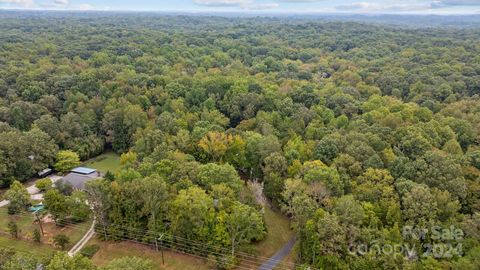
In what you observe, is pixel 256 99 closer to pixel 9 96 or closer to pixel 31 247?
pixel 31 247

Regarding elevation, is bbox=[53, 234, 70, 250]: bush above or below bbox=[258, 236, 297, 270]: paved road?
above

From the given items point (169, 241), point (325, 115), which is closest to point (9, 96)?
point (169, 241)

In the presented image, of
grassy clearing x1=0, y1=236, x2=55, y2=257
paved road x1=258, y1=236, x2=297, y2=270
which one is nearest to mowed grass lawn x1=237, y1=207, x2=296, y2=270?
paved road x1=258, y1=236, x2=297, y2=270

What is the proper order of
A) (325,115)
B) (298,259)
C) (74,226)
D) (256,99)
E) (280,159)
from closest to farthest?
1. (298,259)
2. (74,226)
3. (280,159)
4. (325,115)
5. (256,99)

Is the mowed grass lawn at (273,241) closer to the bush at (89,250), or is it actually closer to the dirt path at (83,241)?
the bush at (89,250)

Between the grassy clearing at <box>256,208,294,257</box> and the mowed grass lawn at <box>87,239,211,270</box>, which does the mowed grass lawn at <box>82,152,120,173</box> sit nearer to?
the mowed grass lawn at <box>87,239,211,270</box>

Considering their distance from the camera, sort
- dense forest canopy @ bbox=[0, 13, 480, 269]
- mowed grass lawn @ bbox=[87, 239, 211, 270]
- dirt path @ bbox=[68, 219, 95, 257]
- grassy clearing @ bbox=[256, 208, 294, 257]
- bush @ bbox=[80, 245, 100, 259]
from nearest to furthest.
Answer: dense forest canopy @ bbox=[0, 13, 480, 269], mowed grass lawn @ bbox=[87, 239, 211, 270], bush @ bbox=[80, 245, 100, 259], dirt path @ bbox=[68, 219, 95, 257], grassy clearing @ bbox=[256, 208, 294, 257]

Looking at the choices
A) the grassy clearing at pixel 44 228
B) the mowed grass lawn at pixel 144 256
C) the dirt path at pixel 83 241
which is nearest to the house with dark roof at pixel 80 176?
the grassy clearing at pixel 44 228
